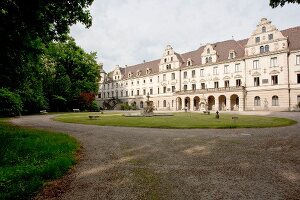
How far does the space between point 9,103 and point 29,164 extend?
2345 centimetres

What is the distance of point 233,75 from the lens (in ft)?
153

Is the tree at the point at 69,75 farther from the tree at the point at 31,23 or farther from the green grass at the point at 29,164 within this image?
the green grass at the point at 29,164

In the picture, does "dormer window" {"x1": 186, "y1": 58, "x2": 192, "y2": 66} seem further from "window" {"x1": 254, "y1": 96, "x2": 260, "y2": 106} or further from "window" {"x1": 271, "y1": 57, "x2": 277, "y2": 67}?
"window" {"x1": 271, "y1": 57, "x2": 277, "y2": 67}

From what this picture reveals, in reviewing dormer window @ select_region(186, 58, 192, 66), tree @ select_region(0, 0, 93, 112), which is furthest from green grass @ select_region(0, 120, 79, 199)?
dormer window @ select_region(186, 58, 192, 66)

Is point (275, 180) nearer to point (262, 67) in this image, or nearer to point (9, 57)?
point (9, 57)

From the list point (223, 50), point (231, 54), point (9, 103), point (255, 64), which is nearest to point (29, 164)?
point (9, 103)

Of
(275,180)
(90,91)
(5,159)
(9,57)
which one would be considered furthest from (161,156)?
(90,91)

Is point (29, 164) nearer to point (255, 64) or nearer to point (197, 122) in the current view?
point (197, 122)

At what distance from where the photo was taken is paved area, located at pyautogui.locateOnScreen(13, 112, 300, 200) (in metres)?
4.81

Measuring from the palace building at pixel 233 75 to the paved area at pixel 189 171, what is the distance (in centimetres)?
3479

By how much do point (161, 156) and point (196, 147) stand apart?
2040 mm

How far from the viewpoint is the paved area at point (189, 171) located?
15.8ft

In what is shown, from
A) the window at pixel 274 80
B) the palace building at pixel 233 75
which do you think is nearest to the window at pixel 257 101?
the palace building at pixel 233 75

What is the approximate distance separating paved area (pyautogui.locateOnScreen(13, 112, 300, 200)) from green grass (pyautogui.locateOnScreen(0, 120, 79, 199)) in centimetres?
61
